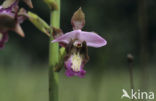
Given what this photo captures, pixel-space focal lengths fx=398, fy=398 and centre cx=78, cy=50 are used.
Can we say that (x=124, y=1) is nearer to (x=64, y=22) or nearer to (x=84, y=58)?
(x=64, y=22)

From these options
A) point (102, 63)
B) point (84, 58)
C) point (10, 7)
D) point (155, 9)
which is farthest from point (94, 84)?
point (155, 9)

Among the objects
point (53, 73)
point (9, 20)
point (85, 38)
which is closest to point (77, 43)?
point (85, 38)

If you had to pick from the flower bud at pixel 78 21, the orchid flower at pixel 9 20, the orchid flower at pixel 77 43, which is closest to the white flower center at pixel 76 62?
the orchid flower at pixel 77 43

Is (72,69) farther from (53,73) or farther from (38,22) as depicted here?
(38,22)

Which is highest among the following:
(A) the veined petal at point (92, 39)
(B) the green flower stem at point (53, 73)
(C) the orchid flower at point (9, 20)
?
(C) the orchid flower at point (9, 20)

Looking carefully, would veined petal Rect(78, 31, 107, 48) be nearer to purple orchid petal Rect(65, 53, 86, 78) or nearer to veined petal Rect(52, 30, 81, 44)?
veined petal Rect(52, 30, 81, 44)

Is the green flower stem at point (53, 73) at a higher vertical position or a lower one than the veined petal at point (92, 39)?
lower

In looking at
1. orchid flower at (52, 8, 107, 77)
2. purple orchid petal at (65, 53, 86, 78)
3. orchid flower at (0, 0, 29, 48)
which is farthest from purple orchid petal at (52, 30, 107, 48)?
orchid flower at (0, 0, 29, 48)

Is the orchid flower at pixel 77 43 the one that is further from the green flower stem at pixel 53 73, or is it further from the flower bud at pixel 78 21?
the green flower stem at pixel 53 73
